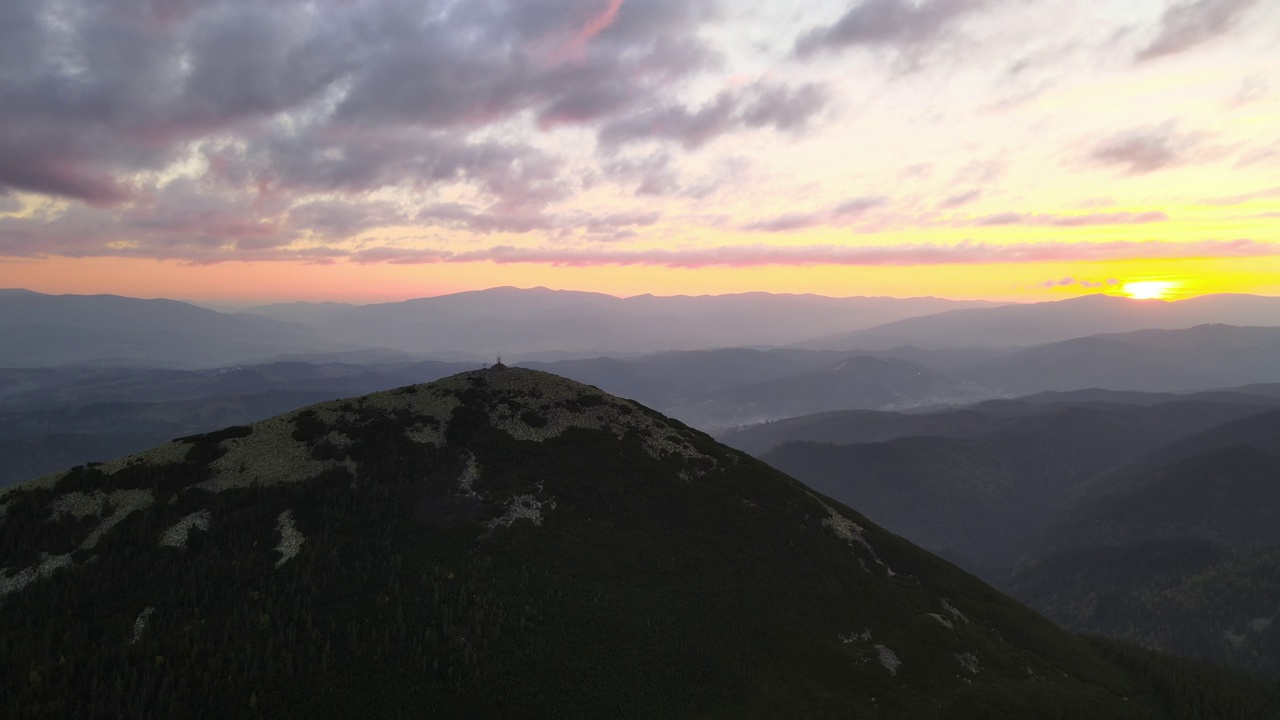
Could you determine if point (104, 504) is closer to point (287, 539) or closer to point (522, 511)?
point (287, 539)

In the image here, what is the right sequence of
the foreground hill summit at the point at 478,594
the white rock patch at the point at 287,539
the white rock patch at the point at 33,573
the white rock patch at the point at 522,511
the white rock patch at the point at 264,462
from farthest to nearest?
the white rock patch at the point at 264,462
the white rock patch at the point at 522,511
the white rock patch at the point at 287,539
the white rock patch at the point at 33,573
the foreground hill summit at the point at 478,594

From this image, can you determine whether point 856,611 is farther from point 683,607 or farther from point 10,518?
point 10,518

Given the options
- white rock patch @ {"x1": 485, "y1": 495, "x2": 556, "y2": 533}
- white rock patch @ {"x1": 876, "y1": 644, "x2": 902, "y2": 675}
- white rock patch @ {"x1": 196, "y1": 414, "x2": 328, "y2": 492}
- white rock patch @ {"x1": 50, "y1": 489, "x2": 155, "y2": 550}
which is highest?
white rock patch @ {"x1": 196, "y1": 414, "x2": 328, "y2": 492}

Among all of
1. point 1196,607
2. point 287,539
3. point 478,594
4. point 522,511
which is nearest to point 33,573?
point 287,539

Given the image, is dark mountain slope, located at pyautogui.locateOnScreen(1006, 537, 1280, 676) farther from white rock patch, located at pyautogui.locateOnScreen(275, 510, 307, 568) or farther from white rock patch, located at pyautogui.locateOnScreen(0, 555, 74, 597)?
white rock patch, located at pyautogui.locateOnScreen(0, 555, 74, 597)

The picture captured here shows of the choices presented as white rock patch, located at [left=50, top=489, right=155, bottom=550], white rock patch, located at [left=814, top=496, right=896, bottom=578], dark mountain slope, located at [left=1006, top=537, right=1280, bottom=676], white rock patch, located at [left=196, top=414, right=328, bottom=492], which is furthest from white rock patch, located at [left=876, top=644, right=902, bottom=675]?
dark mountain slope, located at [left=1006, top=537, right=1280, bottom=676]

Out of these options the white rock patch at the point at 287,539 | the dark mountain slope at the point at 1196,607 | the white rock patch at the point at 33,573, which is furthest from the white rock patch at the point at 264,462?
the dark mountain slope at the point at 1196,607

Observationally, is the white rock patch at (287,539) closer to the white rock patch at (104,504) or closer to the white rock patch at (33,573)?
the white rock patch at (104,504)
